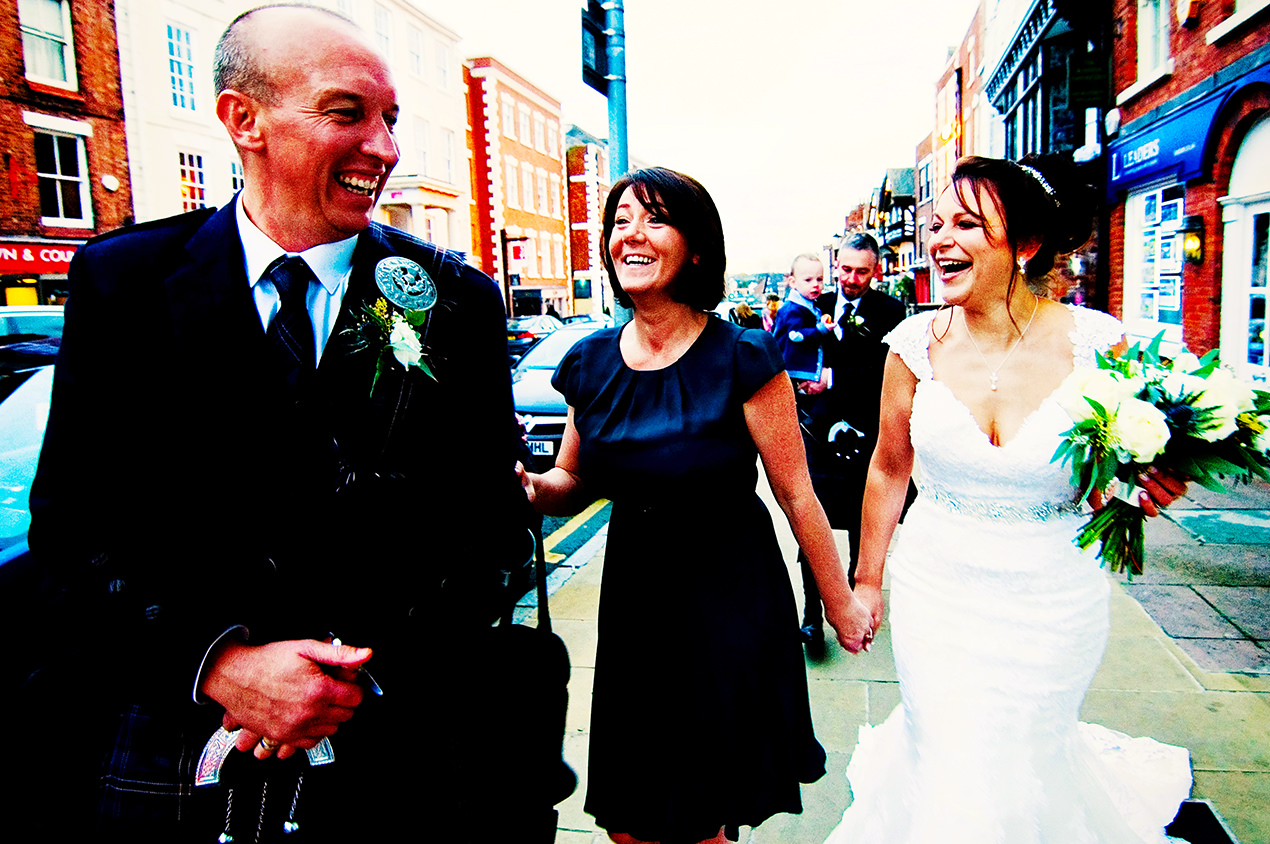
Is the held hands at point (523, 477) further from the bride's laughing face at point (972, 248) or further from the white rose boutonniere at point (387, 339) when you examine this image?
the bride's laughing face at point (972, 248)

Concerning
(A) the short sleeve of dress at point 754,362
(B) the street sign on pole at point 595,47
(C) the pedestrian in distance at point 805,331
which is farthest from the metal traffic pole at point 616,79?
(A) the short sleeve of dress at point 754,362

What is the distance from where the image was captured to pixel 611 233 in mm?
2395

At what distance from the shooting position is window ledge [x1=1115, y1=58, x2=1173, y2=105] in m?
11.1

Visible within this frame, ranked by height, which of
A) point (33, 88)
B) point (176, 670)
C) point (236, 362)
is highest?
point (33, 88)

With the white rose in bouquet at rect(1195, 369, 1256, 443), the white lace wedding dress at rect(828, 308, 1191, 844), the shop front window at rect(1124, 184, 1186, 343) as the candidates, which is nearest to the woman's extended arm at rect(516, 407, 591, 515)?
the white lace wedding dress at rect(828, 308, 1191, 844)

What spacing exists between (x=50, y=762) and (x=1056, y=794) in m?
2.78

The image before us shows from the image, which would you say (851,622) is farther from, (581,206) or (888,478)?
(581,206)

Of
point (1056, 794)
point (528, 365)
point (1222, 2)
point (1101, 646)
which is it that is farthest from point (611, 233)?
point (1222, 2)

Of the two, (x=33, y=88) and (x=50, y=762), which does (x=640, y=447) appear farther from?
(x=33, y=88)

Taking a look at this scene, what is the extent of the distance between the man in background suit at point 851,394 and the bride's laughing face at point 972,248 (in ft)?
7.24

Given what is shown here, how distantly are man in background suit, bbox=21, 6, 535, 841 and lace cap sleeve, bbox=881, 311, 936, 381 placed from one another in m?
1.66

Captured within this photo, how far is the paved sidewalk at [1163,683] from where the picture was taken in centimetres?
293

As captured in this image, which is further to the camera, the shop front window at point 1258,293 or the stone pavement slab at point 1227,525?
the shop front window at point 1258,293

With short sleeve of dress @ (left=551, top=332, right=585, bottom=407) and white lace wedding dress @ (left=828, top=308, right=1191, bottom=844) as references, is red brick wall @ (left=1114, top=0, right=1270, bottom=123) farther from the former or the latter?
short sleeve of dress @ (left=551, top=332, right=585, bottom=407)
